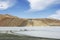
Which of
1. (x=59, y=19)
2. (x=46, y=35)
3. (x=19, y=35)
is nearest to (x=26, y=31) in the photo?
(x=19, y=35)

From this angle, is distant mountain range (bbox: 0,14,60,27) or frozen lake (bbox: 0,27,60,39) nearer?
frozen lake (bbox: 0,27,60,39)

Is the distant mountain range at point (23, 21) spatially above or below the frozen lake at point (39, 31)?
above

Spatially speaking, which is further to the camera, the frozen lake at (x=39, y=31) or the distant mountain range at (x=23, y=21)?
the distant mountain range at (x=23, y=21)

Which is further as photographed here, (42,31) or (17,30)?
(17,30)

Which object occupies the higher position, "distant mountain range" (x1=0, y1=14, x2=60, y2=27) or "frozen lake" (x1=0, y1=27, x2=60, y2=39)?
"distant mountain range" (x1=0, y1=14, x2=60, y2=27)

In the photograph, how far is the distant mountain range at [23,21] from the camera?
10.4 m

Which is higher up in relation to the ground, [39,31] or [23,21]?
[23,21]

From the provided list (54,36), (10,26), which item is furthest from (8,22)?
(54,36)

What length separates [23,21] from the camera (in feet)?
34.5

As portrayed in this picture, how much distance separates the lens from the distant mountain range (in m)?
10.4

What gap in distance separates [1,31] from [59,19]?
3.38 m

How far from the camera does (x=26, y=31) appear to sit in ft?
36.0

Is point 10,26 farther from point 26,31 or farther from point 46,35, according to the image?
point 46,35

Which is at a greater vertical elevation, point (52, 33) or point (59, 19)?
point (59, 19)
